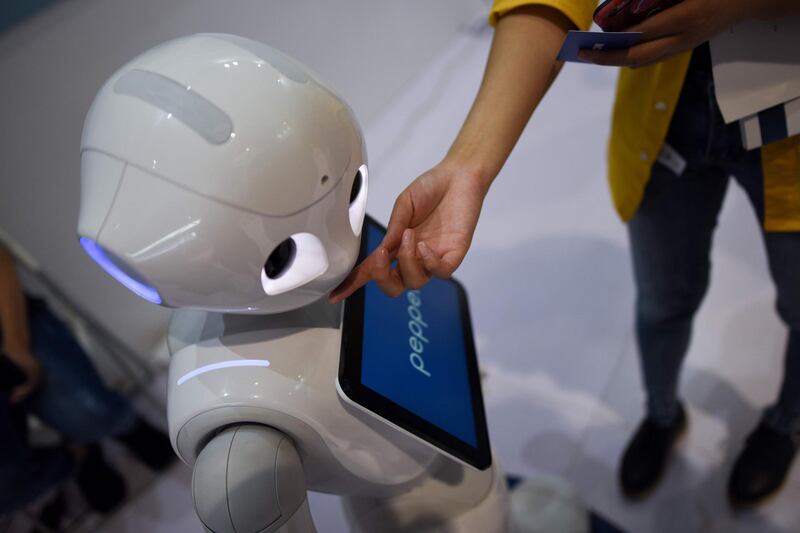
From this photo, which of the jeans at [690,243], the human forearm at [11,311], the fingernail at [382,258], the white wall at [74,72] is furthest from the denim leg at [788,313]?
the human forearm at [11,311]

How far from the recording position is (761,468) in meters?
1.04

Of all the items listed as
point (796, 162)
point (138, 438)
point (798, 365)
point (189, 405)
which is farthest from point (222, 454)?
point (138, 438)

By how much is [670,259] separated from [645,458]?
0.49 m

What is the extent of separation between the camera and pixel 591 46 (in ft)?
1.54

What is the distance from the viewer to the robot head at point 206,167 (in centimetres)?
36

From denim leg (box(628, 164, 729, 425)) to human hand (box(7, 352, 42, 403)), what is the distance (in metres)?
1.08

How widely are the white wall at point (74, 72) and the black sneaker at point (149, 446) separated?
256mm

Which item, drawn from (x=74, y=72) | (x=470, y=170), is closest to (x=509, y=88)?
(x=470, y=170)

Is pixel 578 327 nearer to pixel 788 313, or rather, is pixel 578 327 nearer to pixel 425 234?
pixel 788 313

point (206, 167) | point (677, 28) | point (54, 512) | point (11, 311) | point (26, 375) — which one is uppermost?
point (677, 28)

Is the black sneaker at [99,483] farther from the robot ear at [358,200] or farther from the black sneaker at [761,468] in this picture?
the black sneaker at [761,468]

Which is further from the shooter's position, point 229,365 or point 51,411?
point 51,411

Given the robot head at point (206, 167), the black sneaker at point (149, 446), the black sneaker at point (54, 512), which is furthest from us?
the black sneaker at point (149, 446)

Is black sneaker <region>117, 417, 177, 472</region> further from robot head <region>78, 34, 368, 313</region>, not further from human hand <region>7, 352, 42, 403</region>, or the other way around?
robot head <region>78, 34, 368, 313</region>
